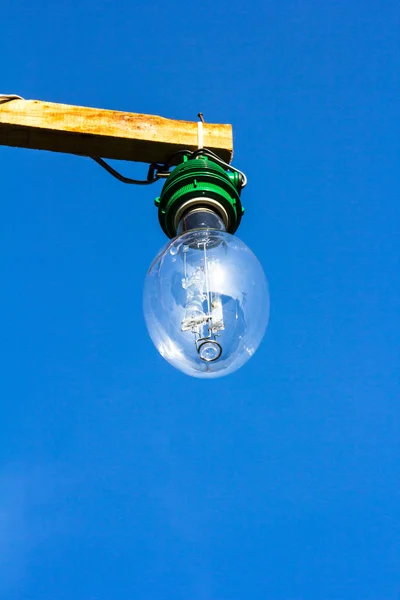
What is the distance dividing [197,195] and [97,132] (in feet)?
1.39

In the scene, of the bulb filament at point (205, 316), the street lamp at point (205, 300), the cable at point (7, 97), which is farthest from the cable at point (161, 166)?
the bulb filament at point (205, 316)

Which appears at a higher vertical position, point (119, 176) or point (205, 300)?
point (119, 176)

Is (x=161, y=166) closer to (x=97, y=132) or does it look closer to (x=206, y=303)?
(x=97, y=132)

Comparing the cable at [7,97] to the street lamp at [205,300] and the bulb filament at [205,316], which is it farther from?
the bulb filament at [205,316]

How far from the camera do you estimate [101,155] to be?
2.21m

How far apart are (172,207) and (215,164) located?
0.78ft

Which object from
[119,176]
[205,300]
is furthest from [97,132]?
[205,300]

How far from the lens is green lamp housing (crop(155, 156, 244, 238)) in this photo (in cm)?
196

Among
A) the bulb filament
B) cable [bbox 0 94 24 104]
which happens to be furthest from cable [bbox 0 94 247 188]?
the bulb filament

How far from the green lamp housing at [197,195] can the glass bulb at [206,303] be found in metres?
0.16

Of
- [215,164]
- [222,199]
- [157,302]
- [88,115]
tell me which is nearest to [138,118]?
[88,115]

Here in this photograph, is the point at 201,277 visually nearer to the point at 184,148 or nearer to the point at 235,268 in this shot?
the point at 235,268

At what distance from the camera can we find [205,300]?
1717mm

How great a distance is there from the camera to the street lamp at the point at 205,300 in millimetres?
1715
